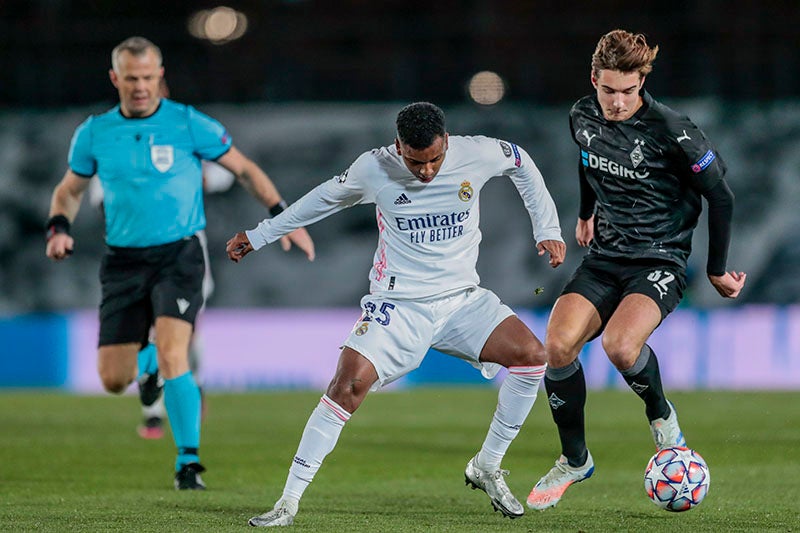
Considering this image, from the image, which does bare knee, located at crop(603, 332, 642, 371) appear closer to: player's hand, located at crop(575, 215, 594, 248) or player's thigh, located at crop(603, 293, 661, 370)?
player's thigh, located at crop(603, 293, 661, 370)

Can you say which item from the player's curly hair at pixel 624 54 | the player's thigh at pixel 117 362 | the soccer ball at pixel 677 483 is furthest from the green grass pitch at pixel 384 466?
the player's curly hair at pixel 624 54

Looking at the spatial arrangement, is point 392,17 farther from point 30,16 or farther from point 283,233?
point 283,233

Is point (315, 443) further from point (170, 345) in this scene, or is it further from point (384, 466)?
point (384, 466)

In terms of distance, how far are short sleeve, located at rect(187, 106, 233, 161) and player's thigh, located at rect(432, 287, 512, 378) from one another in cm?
231

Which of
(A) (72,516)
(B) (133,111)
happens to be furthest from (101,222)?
(A) (72,516)

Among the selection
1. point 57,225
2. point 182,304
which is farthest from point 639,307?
point 57,225

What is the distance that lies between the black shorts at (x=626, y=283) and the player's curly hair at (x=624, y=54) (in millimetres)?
Result: 1013

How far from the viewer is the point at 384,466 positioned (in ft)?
30.0

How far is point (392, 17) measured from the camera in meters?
19.7

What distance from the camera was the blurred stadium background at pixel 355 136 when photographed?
16.3 metres

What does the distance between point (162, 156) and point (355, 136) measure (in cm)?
975

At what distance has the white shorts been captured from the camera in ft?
20.5

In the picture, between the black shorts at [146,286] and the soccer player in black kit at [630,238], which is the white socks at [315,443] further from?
the black shorts at [146,286]

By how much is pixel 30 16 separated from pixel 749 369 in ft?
36.1
